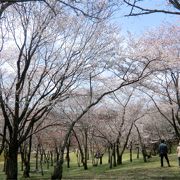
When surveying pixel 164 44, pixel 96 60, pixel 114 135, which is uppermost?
pixel 164 44

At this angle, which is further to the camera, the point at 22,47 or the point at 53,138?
the point at 53,138

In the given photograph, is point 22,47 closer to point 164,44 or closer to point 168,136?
point 164,44

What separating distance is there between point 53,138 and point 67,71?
31940mm

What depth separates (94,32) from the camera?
57.9 feet

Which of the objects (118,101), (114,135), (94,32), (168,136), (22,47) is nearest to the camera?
(22,47)

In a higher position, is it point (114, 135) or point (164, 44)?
point (164, 44)

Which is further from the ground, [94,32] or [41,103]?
[94,32]

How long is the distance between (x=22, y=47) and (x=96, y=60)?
4237mm

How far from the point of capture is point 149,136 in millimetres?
55219

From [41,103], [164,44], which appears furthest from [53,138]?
[41,103]

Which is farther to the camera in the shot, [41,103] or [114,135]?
[114,135]

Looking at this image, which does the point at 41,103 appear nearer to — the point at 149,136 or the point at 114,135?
the point at 114,135

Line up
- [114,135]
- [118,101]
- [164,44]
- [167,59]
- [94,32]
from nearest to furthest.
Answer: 1. [94,32]
2. [167,59]
3. [164,44]
4. [118,101]
5. [114,135]

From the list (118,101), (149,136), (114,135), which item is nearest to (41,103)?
(118,101)
